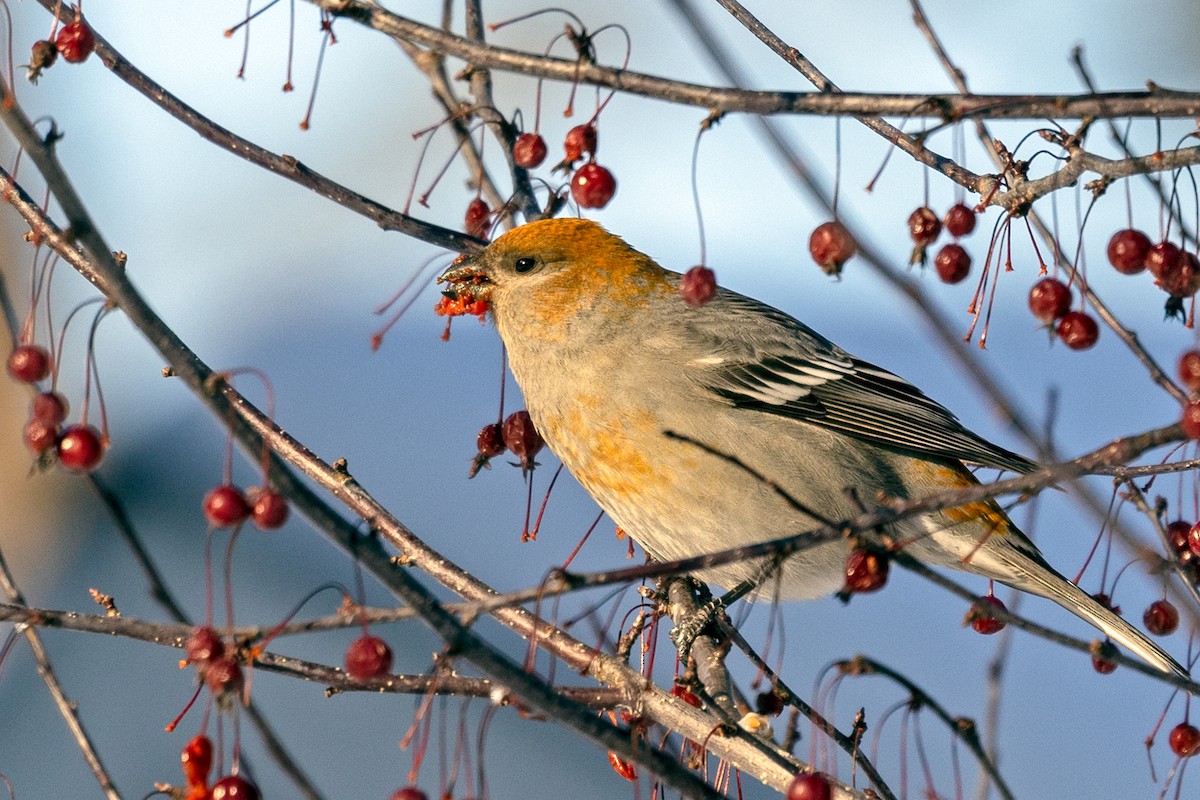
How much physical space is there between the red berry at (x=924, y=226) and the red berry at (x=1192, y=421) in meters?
0.86

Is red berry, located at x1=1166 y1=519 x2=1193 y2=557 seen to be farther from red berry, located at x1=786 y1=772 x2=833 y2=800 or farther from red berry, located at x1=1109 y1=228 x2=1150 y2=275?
red berry, located at x1=786 y1=772 x2=833 y2=800

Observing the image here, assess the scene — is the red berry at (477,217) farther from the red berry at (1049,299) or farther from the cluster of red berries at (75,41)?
the red berry at (1049,299)

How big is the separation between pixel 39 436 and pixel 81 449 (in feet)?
0.29

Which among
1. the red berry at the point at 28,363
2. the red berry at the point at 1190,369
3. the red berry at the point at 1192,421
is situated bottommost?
the red berry at the point at 1192,421

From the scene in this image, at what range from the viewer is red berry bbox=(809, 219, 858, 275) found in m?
2.43

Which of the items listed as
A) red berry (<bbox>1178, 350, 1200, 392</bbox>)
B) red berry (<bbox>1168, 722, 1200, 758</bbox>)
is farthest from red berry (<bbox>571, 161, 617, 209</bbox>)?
red berry (<bbox>1168, 722, 1200, 758</bbox>)

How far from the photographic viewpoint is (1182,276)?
7.80ft

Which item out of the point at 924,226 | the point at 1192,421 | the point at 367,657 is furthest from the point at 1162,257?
the point at 367,657

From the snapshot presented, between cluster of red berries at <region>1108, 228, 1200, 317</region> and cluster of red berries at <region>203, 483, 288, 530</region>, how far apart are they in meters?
1.71

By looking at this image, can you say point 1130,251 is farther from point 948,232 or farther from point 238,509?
point 238,509

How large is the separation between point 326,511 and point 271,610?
234 inches

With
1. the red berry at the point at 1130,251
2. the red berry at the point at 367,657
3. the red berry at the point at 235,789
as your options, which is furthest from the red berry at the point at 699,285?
the red berry at the point at 235,789

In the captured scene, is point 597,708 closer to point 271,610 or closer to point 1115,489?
point 1115,489

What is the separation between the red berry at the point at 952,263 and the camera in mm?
3016
